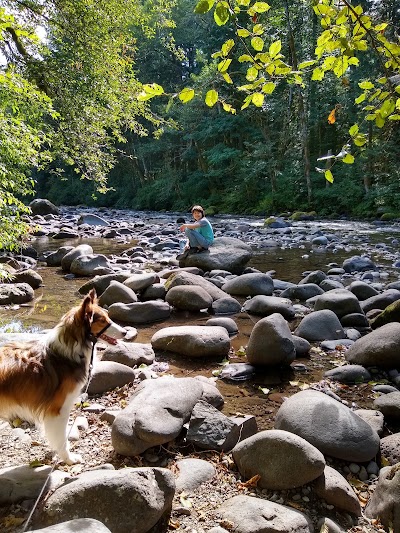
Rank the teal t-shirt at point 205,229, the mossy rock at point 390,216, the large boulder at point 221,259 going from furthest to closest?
1. the mossy rock at point 390,216
2. the teal t-shirt at point 205,229
3. the large boulder at point 221,259

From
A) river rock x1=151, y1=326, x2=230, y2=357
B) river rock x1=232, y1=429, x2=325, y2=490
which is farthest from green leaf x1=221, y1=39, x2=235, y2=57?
river rock x1=151, y1=326, x2=230, y2=357

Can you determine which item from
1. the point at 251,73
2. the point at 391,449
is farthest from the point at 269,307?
the point at 251,73

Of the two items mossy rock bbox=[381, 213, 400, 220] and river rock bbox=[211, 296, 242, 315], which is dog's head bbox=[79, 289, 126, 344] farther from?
mossy rock bbox=[381, 213, 400, 220]

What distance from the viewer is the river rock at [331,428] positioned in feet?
10.8

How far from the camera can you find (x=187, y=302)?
24.3 feet

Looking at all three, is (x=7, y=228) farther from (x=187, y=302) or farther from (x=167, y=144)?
(x=167, y=144)

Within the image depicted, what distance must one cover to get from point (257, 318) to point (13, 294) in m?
4.68

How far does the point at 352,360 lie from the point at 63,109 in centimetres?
930

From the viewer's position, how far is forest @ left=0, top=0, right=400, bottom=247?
2.12 m

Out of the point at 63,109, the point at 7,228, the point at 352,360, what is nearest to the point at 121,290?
the point at 7,228

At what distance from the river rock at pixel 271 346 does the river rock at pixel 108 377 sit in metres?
1.58

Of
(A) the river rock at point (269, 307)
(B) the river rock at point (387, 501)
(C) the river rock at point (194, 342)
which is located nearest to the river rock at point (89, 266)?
(A) the river rock at point (269, 307)

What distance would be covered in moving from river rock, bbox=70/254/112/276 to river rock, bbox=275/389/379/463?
7.65 metres

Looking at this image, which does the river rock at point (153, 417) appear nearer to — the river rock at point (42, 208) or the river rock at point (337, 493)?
the river rock at point (337, 493)
